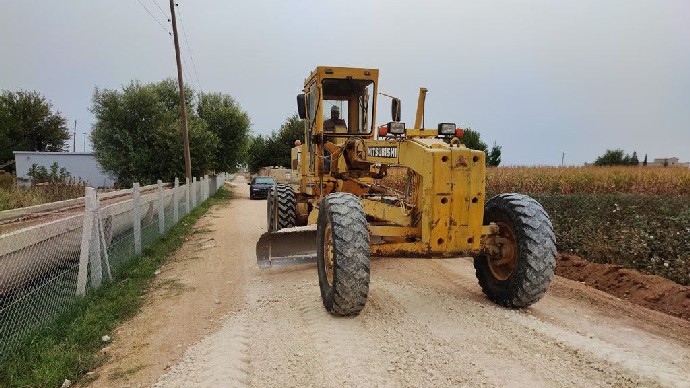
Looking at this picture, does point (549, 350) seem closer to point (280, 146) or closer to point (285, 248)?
point (285, 248)

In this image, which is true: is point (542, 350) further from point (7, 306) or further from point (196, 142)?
point (196, 142)

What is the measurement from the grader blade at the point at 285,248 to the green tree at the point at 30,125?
44.9 metres


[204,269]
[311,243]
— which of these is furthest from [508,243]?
[204,269]

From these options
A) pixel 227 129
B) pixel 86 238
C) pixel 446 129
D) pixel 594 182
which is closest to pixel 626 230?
pixel 446 129

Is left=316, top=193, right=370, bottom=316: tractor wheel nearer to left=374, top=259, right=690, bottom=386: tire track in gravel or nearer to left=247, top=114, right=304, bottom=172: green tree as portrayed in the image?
left=374, top=259, right=690, bottom=386: tire track in gravel

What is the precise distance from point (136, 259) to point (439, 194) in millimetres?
6231

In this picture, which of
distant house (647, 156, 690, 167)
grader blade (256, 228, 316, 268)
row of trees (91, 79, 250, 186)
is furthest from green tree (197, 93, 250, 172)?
grader blade (256, 228, 316, 268)

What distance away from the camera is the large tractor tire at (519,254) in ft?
19.1

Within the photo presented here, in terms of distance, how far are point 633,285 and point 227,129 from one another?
108 feet

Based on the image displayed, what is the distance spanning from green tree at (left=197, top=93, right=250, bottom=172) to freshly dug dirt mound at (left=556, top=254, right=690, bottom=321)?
1206 inches

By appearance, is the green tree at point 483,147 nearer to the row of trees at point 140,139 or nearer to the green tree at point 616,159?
the green tree at point 616,159

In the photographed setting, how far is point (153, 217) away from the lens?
1248 centimetres

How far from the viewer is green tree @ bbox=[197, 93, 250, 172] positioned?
122 feet

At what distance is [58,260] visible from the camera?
21.6 ft
